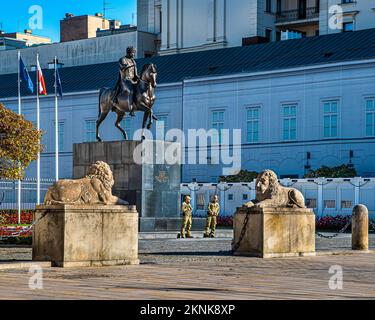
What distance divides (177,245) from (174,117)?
125 ft

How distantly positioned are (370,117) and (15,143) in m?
25.4

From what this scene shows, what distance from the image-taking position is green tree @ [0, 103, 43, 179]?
122 ft

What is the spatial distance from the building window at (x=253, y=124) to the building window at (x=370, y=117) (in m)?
7.87

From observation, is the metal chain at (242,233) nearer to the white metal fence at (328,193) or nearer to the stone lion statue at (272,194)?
the stone lion statue at (272,194)

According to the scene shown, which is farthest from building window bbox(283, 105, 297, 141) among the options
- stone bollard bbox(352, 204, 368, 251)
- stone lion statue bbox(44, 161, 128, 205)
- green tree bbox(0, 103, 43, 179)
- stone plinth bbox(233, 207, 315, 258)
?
stone lion statue bbox(44, 161, 128, 205)

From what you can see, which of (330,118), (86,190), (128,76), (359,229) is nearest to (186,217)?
(128,76)

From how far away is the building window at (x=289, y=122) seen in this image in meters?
60.0

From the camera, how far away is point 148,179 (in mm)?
35125

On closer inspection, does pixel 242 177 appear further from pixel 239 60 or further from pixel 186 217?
pixel 186 217

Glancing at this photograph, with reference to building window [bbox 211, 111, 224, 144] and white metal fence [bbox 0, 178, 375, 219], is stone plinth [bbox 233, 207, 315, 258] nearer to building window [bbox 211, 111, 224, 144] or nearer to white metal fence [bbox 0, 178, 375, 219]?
white metal fence [bbox 0, 178, 375, 219]

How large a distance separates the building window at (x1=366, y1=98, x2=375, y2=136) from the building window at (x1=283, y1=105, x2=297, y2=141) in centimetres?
501
